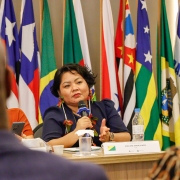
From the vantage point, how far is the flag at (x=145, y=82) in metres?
4.78

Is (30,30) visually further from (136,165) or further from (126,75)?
(136,165)

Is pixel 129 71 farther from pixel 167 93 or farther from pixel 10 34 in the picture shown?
pixel 10 34

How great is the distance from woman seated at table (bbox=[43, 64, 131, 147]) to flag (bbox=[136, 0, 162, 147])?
1.22 m

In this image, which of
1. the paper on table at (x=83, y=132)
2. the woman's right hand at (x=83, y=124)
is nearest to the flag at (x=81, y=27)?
the woman's right hand at (x=83, y=124)

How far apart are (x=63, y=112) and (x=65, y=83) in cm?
25

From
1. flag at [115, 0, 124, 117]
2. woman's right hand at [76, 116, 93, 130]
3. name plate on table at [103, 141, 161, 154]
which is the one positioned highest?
flag at [115, 0, 124, 117]

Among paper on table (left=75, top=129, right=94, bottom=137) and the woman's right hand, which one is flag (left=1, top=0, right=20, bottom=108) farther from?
paper on table (left=75, top=129, right=94, bottom=137)

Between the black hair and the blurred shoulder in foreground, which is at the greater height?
the black hair

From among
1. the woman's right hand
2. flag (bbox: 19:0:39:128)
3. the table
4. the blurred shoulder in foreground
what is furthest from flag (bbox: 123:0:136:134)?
the blurred shoulder in foreground

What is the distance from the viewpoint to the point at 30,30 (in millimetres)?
4695

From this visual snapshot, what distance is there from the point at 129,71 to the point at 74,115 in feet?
5.11

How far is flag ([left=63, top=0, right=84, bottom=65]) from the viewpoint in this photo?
4777 millimetres

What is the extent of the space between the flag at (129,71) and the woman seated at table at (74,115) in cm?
113

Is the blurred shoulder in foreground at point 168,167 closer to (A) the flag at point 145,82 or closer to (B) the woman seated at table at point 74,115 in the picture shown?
(B) the woman seated at table at point 74,115
